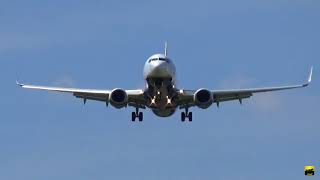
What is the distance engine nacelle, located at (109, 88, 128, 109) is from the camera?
62219mm

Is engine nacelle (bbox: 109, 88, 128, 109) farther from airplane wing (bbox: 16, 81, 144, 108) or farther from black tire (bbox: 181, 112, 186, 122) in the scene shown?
black tire (bbox: 181, 112, 186, 122)

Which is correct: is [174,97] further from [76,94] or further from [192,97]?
[76,94]

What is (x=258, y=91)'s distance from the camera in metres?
68.5

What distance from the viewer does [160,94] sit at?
62.2 meters

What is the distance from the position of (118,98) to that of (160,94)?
330 cm

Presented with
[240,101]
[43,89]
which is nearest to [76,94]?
[43,89]

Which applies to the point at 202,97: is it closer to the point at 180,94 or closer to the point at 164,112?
the point at 180,94

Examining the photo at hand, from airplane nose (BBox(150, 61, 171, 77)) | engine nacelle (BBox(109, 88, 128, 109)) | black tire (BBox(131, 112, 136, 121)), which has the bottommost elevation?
black tire (BBox(131, 112, 136, 121))

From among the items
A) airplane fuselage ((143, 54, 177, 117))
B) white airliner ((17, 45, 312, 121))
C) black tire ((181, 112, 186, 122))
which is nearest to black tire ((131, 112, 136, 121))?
white airliner ((17, 45, 312, 121))

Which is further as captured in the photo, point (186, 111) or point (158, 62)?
point (186, 111)

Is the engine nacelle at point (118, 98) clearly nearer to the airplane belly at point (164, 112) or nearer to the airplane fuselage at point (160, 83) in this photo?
the airplane fuselage at point (160, 83)

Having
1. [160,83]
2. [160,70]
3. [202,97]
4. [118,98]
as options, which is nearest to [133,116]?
[118,98]

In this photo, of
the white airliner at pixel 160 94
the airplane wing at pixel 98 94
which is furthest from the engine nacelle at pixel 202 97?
the airplane wing at pixel 98 94

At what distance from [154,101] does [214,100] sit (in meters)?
6.71
